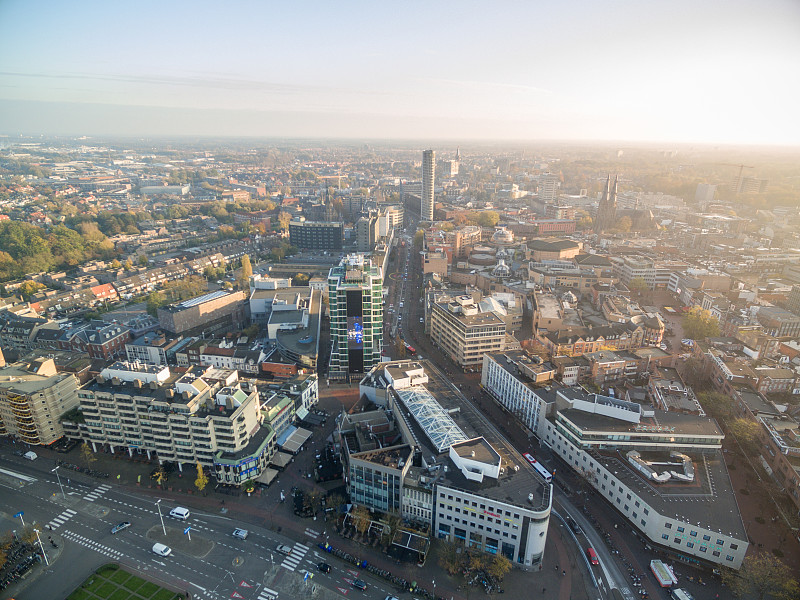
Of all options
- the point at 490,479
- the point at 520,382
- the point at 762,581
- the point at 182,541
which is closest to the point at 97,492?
the point at 182,541

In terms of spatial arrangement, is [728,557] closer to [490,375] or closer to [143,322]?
[490,375]

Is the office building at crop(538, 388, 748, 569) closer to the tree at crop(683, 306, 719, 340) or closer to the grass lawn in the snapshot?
the tree at crop(683, 306, 719, 340)

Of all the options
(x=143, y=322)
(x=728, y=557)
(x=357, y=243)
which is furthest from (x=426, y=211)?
(x=728, y=557)

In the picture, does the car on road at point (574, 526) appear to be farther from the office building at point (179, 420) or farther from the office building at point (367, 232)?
the office building at point (367, 232)

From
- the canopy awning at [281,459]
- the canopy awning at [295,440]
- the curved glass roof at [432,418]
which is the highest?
the curved glass roof at [432,418]

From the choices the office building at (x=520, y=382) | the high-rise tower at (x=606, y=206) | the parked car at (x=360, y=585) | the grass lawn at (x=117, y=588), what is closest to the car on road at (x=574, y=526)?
the office building at (x=520, y=382)

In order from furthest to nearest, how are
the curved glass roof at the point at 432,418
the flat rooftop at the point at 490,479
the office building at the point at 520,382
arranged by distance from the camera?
1. the office building at the point at 520,382
2. the curved glass roof at the point at 432,418
3. the flat rooftop at the point at 490,479
